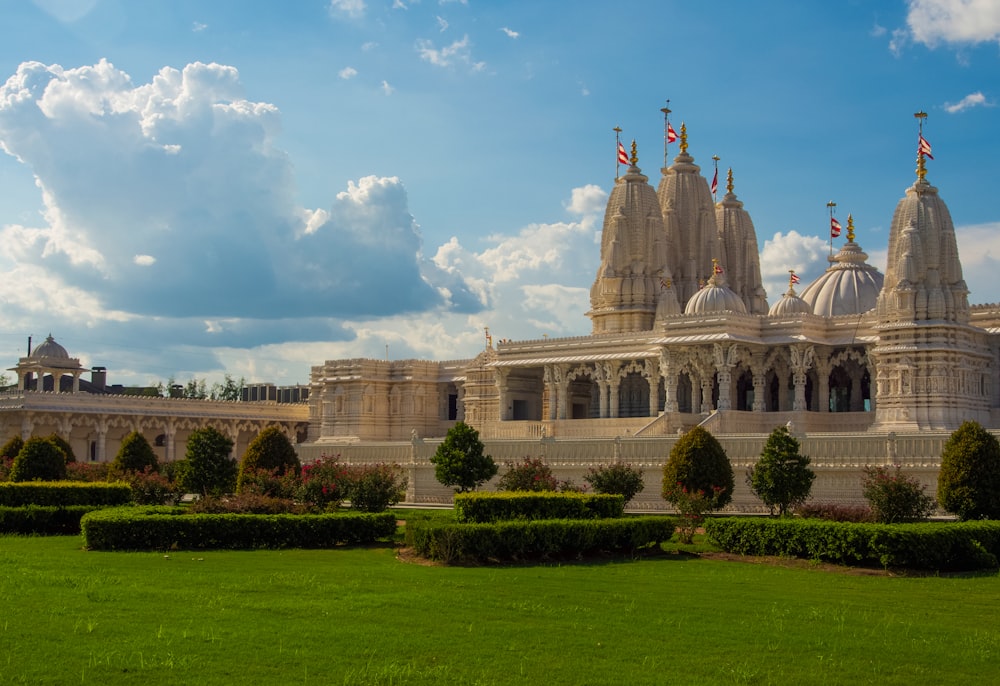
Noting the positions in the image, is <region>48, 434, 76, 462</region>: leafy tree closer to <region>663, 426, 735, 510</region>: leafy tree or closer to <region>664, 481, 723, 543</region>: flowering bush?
<region>663, 426, 735, 510</region>: leafy tree

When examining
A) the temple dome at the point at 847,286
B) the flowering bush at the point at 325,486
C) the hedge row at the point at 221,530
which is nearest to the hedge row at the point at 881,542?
the hedge row at the point at 221,530

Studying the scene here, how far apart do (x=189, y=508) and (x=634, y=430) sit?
26.8m

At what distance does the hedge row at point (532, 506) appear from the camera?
74.6 feet

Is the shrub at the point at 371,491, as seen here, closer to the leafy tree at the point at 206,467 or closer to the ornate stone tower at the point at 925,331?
the leafy tree at the point at 206,467

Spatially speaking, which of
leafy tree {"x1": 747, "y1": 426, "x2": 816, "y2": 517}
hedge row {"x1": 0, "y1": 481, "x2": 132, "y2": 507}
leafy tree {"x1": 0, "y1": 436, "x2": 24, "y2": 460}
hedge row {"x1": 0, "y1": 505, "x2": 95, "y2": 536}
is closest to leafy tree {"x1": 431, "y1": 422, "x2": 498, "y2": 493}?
leafy tree {"x1": 747, "y1": 426, "x2": 816, "y2": 517}

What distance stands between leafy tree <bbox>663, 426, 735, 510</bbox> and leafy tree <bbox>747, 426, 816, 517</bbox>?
1.08 meters

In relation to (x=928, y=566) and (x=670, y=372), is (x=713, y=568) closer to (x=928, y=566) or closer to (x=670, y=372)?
(x=928, y=566)

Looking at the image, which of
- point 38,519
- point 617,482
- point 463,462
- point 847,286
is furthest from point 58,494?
point 847,286

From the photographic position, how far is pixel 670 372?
159 feet

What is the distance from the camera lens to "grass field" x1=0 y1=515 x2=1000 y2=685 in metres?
11.3

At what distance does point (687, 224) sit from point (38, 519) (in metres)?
42.3

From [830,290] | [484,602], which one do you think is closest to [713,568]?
[484,602]

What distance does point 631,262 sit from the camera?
192 feet

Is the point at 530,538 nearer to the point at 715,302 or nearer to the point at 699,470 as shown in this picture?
the point at 699,470
